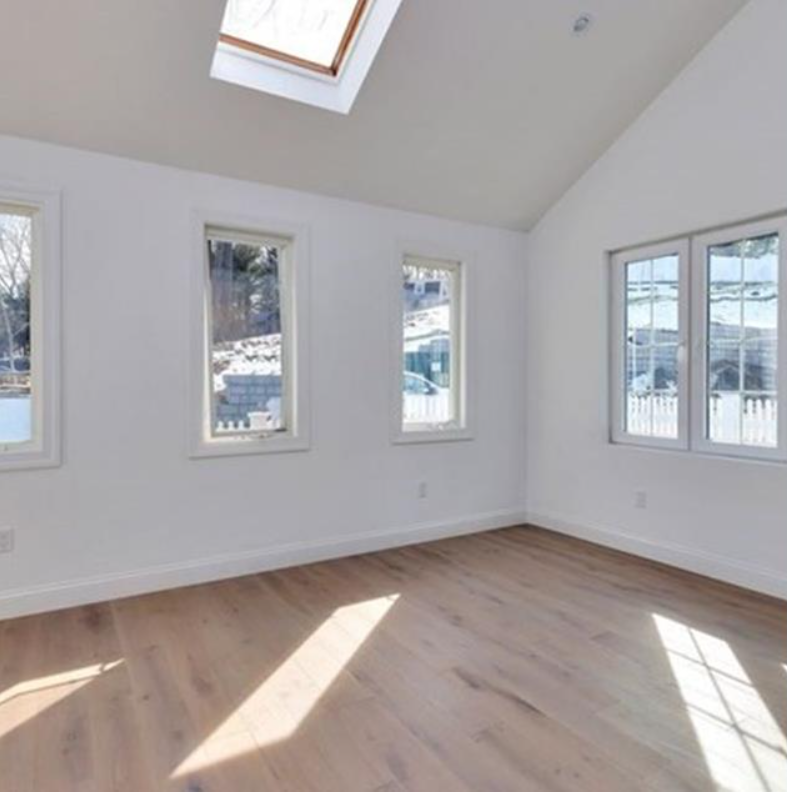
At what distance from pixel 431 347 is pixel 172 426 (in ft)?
6.42

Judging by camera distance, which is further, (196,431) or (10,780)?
(196,431)

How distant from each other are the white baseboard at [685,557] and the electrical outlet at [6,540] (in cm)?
351

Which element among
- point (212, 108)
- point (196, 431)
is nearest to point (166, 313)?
point (196, 431)

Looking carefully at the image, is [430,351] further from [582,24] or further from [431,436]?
[582,24]

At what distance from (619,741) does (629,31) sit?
3.41m

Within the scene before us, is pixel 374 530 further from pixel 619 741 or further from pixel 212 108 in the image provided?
pixel 212 108

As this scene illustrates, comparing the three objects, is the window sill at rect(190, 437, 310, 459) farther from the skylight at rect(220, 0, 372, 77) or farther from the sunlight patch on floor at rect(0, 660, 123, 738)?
the skylight at rect(220, 0, 372, 77)

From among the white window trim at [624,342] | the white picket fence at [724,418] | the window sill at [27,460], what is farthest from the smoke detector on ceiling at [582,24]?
the window sill at [27,460]

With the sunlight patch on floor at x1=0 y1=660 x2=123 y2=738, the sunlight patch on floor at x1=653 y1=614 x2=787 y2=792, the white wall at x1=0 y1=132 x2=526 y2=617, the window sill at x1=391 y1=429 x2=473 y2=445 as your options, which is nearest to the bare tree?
the white wall at x1=0 y1=132 x2=526 y2=617

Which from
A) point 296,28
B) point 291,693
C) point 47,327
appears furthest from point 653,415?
point 47,327

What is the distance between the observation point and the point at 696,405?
361cm

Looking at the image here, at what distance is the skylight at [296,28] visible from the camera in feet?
9.41

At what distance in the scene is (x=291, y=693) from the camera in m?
2.17

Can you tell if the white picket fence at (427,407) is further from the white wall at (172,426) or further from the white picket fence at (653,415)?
the white picket fence at (653,415)
